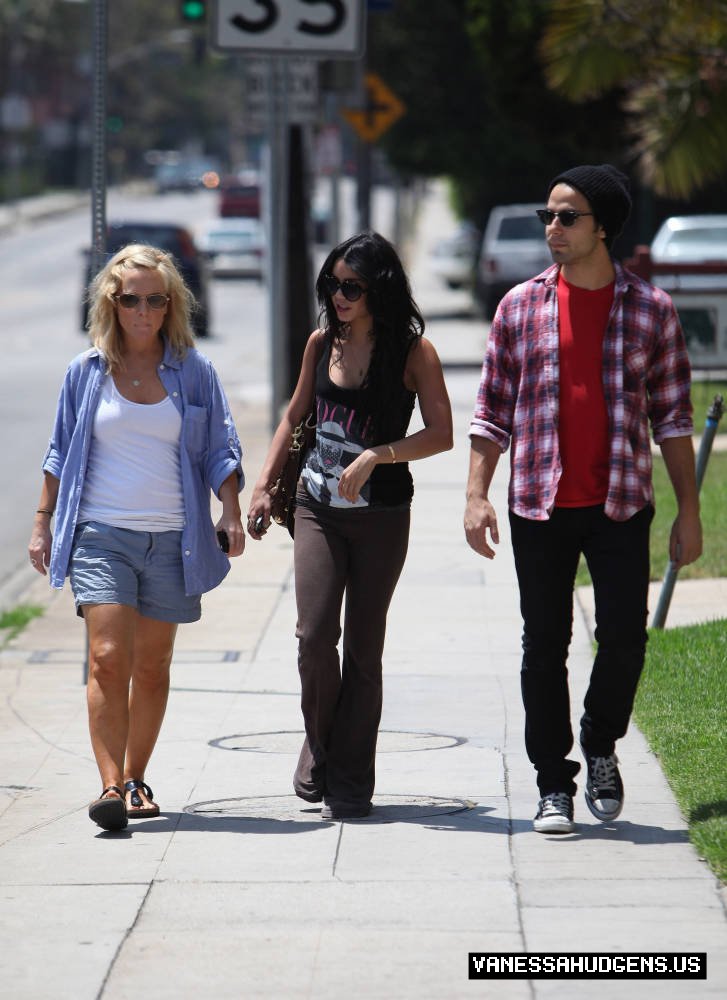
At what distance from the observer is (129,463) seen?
5.88 meters

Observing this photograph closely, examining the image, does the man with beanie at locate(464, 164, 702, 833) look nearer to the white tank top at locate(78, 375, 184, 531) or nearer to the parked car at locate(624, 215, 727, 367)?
the white tank top at locate(78, 375, 184, 531)

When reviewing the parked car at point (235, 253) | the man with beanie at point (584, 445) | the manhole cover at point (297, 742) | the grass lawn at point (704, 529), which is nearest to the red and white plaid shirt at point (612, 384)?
the man with beanie at point (584, 445)

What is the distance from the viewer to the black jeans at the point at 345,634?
5.86m

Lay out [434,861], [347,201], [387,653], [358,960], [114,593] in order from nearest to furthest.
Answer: [358,960], [434,861], [114,593], [387,653], [347,201]

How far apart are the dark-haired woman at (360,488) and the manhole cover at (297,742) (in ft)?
2.98

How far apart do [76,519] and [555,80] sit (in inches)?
549

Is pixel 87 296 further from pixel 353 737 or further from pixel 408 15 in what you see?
pixel 408 15

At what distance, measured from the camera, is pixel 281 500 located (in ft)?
19.7

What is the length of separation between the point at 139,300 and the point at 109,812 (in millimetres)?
1570

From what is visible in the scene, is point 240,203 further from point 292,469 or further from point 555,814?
point 555,814

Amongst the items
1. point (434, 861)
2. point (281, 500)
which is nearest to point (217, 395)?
point (281, 500)

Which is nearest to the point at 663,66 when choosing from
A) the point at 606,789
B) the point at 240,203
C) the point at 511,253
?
the point at 511,253

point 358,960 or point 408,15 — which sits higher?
point 408,15

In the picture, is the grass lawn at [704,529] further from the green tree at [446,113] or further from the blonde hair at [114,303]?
the green tree at [446,113]
